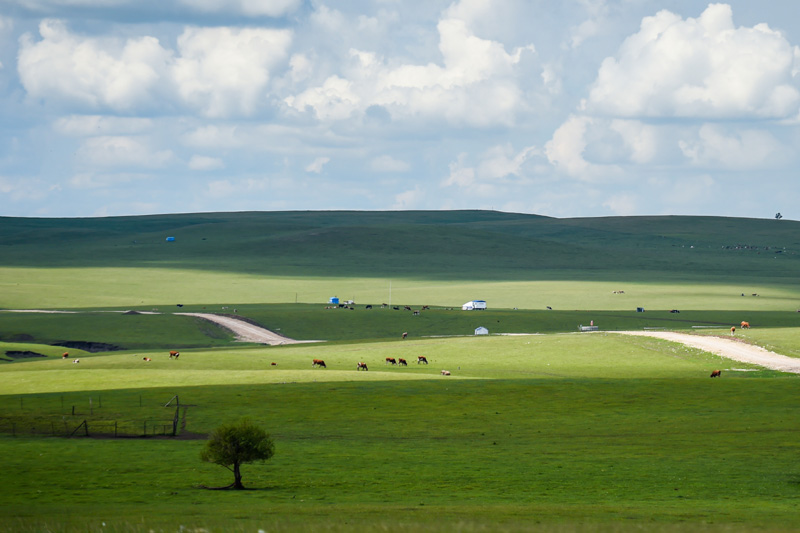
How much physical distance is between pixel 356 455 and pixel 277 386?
20.5 metres

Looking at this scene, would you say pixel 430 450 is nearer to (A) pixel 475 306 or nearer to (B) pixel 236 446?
(B) pixel 236 446

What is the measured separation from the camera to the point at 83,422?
47250 mm

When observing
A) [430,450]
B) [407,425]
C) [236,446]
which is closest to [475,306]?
[407,425]

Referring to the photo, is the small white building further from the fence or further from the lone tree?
the lone tree

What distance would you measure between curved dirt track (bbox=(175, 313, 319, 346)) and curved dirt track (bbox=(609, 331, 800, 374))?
36.0 metres

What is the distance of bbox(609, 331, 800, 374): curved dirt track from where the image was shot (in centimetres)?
6750

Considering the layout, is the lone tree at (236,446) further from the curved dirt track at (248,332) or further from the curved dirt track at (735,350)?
the curved dirt track at (248,332)

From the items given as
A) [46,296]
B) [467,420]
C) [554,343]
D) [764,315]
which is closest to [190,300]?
[46,296]

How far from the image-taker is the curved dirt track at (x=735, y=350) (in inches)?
2657

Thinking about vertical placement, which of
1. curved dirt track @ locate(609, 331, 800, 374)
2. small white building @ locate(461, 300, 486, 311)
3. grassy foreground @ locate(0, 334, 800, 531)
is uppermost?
small white building @ locate(461, 300, 486, 311)

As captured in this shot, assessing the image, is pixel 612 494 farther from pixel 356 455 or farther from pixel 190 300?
pixel 190 300

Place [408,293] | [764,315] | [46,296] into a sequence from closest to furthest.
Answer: [764,315]
[46,296]
[408,293]

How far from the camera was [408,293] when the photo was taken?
469 ft

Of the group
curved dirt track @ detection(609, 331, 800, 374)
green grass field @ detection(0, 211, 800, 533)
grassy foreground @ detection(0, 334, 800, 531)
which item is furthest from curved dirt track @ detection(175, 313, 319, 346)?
curved dirt track @ detection(609, 331, 800, 374)
